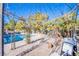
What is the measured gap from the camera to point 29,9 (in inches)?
61.6

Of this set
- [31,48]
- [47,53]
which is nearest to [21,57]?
[31,48]

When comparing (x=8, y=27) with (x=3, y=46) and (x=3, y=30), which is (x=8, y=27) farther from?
(x=3, y=46)

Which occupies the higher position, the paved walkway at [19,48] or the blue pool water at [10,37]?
the blue pool water at [10,37]

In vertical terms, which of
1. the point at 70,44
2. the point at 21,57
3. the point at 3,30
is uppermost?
the point at 3,30

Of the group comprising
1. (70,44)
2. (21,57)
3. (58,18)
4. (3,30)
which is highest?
(58,18)

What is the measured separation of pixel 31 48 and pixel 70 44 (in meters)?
0.36

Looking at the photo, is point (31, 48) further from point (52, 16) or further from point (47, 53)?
point (52, 16)

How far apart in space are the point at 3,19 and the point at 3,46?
Result: 0.79 ft

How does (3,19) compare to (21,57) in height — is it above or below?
above

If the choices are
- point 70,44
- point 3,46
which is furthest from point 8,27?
point 70,44

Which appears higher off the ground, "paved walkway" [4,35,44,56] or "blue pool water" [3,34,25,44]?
"blue pool water" [3,34,25,44]

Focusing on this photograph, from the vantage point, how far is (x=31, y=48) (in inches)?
62.1

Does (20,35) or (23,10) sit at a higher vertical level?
(23,10)

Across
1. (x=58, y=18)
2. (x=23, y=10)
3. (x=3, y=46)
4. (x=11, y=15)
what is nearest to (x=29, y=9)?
(x=23, y=10)
